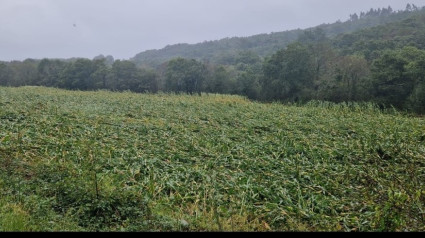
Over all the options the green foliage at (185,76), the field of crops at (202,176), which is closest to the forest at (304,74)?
the green foliage at (185,76)

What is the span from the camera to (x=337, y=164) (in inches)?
242

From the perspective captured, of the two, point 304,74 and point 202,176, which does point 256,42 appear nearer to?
point 304,74

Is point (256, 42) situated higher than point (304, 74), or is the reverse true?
point (256, 42)

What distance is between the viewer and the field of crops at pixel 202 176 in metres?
3.67

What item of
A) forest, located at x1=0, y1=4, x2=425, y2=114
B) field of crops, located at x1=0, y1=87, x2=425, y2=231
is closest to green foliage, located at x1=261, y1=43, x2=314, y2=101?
forest, located at x1=0, y1=4, x2=425, y2=114

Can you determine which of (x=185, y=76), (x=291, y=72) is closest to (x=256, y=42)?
(x=185, y=76)

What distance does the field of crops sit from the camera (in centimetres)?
367

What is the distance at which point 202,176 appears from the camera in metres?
5.23

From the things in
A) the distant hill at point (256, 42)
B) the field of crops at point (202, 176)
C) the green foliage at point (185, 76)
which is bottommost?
the field of crops at point (202, 176)

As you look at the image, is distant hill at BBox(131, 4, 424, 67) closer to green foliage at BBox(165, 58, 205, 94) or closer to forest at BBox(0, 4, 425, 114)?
forest at BBox(0, 4, 425, 114)

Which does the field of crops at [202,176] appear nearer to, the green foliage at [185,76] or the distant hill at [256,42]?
the green foliage at [185,76]

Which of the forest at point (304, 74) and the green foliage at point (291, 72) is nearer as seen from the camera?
the forest at point (304, 74)

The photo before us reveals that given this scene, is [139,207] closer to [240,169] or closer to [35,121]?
[240,169]

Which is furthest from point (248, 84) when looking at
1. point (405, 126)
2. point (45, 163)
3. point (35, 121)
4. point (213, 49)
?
point (213, 49)
